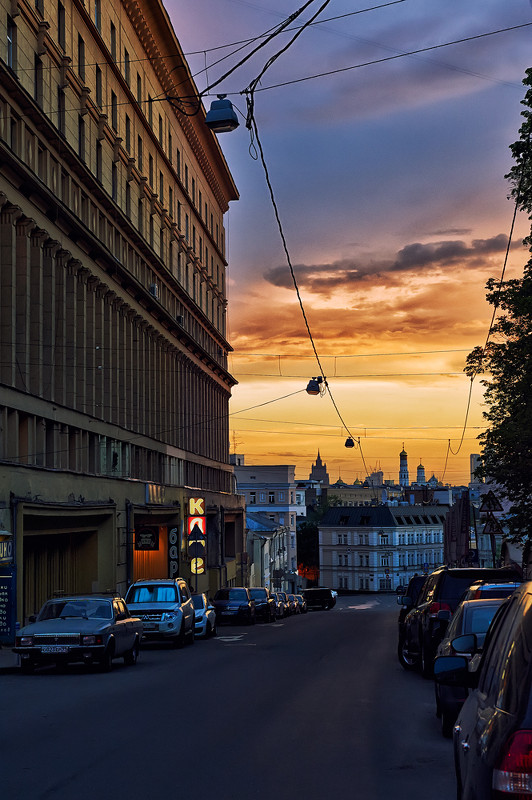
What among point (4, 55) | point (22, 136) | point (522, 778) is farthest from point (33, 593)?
point (522, 778)

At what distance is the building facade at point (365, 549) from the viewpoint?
144 metres

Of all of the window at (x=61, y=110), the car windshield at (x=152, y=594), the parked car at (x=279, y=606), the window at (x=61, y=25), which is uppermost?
the window at (x=61, y=25)

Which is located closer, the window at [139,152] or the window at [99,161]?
the window at [99,161]

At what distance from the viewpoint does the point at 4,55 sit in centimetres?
3066

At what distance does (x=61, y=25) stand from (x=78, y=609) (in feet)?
78.2

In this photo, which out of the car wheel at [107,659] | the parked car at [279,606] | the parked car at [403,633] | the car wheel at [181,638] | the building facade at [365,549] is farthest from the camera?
the building facade at [365,549]

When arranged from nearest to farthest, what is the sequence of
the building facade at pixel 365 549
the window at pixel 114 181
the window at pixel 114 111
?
the window at pixel 114 111 → the window at pixel 114 181 → the building facade at pixel 365 549

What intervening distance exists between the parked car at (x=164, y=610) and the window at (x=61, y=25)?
755 inches

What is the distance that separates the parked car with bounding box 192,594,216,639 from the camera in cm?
3281

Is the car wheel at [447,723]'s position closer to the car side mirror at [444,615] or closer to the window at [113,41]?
the car side mirror at [444,615]

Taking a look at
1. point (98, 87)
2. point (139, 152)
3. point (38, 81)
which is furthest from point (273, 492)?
point (38, 81)

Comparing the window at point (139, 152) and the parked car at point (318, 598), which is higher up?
the window at point (139, 152)

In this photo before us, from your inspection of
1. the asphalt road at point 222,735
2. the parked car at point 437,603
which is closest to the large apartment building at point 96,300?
the asphalt road at point 222,735

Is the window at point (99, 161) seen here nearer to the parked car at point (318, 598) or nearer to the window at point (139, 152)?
the window at point (139, 152)
